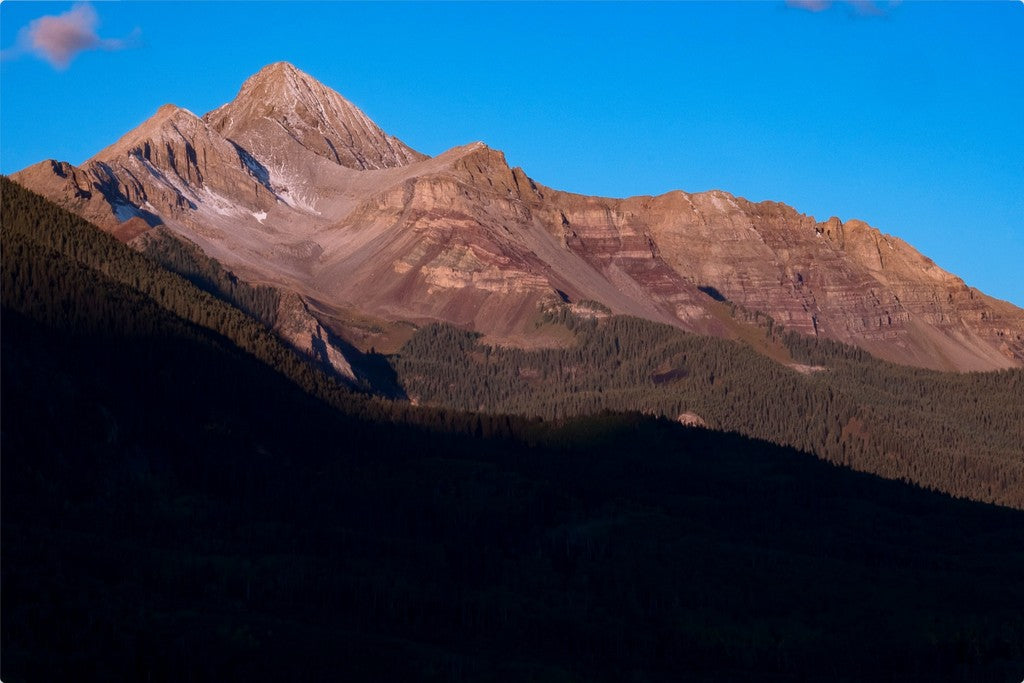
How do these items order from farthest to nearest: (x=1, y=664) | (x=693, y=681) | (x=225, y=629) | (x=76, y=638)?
1. (x=693, y=681)
2. (x=225, y=629)
3. (x=76, y=638)
4. (x=1, y=664)

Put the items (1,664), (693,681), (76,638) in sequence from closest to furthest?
1. (1,664)
2. (76,638)
3. (693,681)

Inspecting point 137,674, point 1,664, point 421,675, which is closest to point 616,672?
point 421,675

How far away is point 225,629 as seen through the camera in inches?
7234

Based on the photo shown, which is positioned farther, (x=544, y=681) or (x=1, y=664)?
(x=544, y=681)

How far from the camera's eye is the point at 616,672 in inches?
7830

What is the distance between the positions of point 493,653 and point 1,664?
5492cm

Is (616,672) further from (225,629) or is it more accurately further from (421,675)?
(225,629)

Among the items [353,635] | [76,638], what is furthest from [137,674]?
[353,635]

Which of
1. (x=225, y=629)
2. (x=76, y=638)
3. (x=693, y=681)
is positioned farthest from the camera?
(x=693, y=681)

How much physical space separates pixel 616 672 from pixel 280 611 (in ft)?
103

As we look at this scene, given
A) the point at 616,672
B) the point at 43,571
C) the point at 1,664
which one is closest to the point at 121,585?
the point at 43,571

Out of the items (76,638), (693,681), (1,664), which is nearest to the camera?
(1,664)

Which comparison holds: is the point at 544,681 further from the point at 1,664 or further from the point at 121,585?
the point at 1,664

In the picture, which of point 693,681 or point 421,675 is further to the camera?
point 693,681
